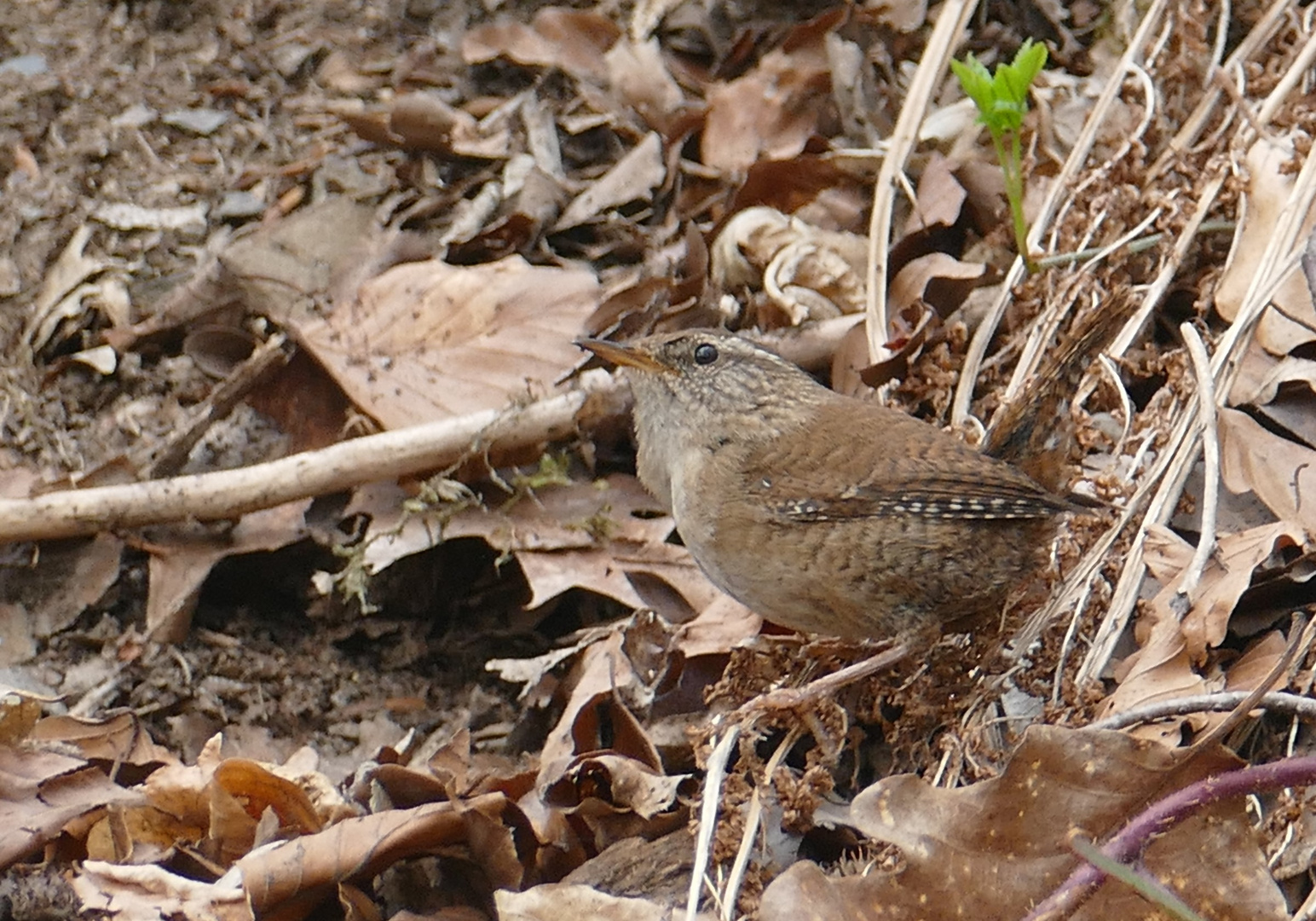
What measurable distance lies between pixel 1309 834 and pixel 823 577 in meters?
1.10

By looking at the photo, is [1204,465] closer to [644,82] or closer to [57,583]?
[644,82]

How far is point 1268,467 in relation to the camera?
3271mm

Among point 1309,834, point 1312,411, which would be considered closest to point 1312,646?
point 1309,834

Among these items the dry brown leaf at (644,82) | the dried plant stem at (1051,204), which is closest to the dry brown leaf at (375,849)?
the dried plant stem at (1051,204)

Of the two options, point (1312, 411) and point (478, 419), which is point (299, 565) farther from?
point (1312, 411)

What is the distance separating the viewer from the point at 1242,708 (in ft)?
7.35

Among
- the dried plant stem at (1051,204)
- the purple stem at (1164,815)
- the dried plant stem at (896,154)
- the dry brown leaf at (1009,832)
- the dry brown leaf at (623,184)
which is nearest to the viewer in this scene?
the purple stem at (1164,815)

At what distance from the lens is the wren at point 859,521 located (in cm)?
314

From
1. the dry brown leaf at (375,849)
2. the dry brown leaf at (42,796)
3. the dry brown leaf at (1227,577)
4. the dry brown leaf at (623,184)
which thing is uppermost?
the dry brown leaf at (1227,577)

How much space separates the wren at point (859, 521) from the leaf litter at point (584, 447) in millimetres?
160

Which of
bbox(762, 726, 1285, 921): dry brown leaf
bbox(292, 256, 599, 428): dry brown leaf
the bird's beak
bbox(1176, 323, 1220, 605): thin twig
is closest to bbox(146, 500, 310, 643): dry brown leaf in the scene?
bbox(292, 256, 599, 428): dry brown leaf

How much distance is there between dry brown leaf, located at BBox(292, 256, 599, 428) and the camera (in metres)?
4.25

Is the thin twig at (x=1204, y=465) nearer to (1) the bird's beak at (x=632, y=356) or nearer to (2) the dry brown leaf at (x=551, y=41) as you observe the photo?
(1) the bird's beak at (x=632, y=356)

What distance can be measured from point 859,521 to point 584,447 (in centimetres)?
128
